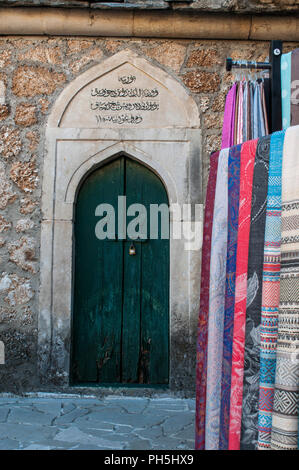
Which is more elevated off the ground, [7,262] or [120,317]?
[7,262]

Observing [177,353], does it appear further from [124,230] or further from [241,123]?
[241,123]

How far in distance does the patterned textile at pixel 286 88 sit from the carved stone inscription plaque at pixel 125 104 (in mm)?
2066

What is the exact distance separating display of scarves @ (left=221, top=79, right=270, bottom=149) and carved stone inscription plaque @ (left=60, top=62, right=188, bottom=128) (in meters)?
1.98

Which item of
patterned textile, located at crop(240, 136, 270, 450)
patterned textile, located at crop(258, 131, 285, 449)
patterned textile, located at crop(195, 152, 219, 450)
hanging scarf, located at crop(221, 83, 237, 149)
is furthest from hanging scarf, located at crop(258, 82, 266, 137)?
patterned textile, located at crop(258, 131, 285, 449)

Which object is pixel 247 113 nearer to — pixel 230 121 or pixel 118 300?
pixel 230 121

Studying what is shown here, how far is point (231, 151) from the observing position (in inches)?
67.9

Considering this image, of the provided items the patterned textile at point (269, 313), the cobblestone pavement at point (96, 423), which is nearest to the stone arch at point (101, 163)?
the cobblestone pavement at point (96, 423)

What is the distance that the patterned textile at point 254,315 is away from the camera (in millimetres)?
1503

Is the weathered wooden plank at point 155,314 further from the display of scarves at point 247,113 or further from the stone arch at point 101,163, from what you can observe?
the display of scarves at point 247,113

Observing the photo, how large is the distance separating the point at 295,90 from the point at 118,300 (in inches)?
99.0

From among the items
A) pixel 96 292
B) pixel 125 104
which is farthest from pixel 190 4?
pixel 96 292

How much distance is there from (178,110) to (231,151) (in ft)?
7.64
